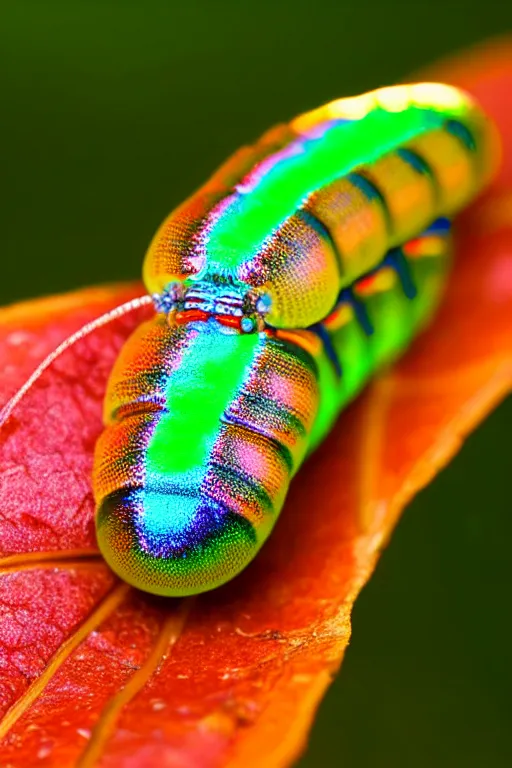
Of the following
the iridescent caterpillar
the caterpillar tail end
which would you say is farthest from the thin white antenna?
the caterpillar tail end

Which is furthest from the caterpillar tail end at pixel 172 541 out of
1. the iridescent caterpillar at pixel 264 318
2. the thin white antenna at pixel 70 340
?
the thin white antenna at pixel 70 340

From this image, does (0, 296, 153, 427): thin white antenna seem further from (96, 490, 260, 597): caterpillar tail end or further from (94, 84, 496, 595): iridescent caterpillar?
(96, 490, 260, 597): caterpillar tail end

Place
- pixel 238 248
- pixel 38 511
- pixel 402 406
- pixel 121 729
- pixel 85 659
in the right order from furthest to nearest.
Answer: pixel 402 406, pixel 238 248, pixel 38 511, pixel 85 659, pixel 121 729

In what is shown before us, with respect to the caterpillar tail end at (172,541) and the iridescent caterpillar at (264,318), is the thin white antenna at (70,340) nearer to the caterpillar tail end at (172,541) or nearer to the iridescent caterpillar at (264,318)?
the iridescent caterpillar at (264,318)

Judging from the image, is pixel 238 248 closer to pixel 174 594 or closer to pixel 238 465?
pixel 238 465

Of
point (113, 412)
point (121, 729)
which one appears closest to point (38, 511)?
point (113, 412)

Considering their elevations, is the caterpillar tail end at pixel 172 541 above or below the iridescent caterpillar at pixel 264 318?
below
